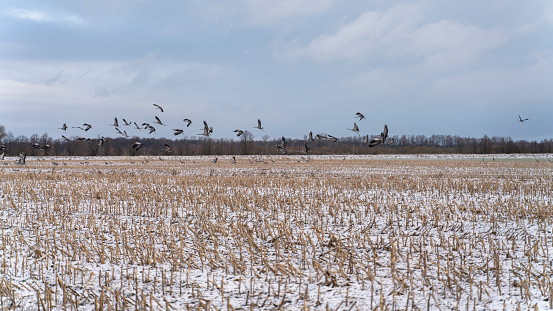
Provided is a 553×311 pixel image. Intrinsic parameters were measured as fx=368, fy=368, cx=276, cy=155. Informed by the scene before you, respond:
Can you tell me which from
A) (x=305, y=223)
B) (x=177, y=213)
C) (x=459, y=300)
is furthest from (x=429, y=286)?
(x=177, y=213)

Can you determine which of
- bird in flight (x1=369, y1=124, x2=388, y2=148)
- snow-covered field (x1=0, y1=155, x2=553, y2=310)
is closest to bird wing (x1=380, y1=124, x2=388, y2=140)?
bird in flight (x1=369, y1=124, x2=388, y2=148)

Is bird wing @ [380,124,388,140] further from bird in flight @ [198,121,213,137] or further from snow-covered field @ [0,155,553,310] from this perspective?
bird in flight @ [198,121,213,137]

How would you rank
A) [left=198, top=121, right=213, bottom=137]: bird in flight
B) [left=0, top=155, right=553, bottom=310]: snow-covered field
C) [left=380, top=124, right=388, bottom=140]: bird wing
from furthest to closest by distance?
[left=198, top=121, right=213, bottom=137]: bird in flight < [left=380, top=124, right=388, bottom=140]: bird wing < [left=0, top=155, right=553, bottom=310]: snow-covered field

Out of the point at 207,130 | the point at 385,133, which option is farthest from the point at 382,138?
the point at 207,130

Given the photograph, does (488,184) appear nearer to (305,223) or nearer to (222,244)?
(305,223)

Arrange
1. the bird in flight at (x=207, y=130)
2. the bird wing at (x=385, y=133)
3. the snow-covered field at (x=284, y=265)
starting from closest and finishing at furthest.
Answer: the snow-covered field at (x=284, y=265) → the bird wing at (x=385, y=133) → the bird in flight at (x=207, y=130)

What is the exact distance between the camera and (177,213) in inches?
399

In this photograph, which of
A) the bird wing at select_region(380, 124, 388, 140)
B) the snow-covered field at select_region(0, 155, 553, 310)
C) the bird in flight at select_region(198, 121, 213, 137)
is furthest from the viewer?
the bird in flight at select_region(198, 121, 213, 137)

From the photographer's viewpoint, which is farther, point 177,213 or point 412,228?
point 177,213

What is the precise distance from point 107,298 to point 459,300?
420 centimetres

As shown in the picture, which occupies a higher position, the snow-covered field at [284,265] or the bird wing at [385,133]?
the bird wing at [385,133]

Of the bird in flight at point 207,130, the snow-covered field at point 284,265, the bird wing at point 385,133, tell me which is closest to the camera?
the snow-covered field at point 284,265

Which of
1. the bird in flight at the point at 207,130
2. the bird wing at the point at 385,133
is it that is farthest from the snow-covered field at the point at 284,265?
the bird in flight at the point at 207,130

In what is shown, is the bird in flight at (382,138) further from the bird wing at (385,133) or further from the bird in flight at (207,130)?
the bird in flight at (207,130)
